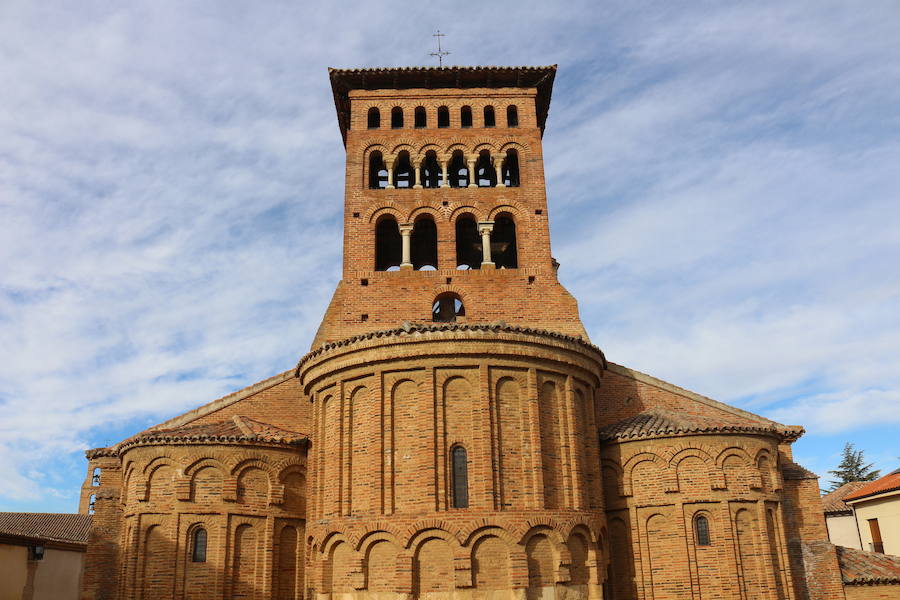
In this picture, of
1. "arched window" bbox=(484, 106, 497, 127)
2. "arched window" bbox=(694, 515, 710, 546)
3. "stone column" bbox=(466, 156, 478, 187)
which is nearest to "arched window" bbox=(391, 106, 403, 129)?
"arched window" bbox=(484, 106, 497, 127)

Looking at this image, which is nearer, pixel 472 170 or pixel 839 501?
pixel 472 170

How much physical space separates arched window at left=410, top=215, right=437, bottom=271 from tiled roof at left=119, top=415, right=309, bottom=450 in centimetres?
766

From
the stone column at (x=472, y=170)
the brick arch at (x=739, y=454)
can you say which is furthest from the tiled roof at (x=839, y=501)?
the stone column at (x=472, y=170)

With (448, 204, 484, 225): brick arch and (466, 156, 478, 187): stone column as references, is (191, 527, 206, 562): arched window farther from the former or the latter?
(466, 156, 478, 187): stone column

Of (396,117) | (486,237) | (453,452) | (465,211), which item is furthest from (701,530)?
(396,117)

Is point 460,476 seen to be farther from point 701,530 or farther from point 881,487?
point 881,487

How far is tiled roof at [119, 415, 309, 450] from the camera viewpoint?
20.2 metres

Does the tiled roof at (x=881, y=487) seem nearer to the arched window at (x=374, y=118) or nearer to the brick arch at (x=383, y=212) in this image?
the brick arch at (x=383, y=212)

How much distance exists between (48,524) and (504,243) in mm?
31862

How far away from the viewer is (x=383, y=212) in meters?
24.1

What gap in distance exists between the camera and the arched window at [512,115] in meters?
26.2

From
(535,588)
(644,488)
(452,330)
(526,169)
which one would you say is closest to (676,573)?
(644,488)

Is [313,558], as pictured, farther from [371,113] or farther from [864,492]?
[864,492]

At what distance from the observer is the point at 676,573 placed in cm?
1906
